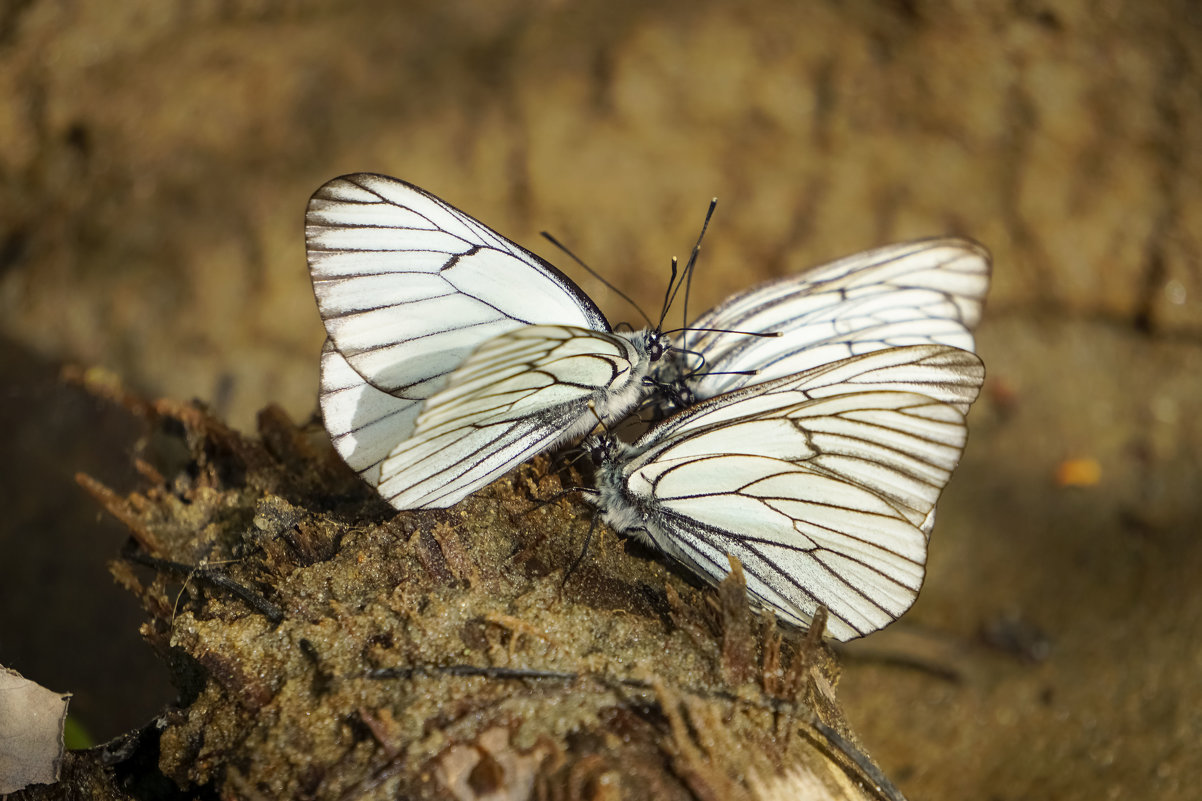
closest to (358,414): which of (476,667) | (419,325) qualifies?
(419,325)

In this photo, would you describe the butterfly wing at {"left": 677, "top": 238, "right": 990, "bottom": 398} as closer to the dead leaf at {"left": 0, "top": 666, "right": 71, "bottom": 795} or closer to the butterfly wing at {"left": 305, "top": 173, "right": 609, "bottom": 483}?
the butterfly wing at {"left": 305, "top": 173, "right": 609, "bottom": 483}

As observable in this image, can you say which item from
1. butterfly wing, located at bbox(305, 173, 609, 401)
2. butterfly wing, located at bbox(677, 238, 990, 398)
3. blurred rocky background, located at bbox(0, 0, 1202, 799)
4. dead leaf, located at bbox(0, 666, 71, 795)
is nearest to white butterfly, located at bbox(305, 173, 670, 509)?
butterfly wing, located at bbox(305, 173, 609, 401)

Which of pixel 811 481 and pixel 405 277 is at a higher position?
pixel 405 277

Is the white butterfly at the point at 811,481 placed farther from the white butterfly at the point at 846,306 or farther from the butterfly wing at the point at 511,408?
the white butterfly at the point at 846,306

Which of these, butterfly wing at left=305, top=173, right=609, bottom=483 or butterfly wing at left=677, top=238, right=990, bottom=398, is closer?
butterfly wing at left=305, top=173, right=609, bottom=483

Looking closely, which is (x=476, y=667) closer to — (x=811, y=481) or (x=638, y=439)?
(x=638, y=439)

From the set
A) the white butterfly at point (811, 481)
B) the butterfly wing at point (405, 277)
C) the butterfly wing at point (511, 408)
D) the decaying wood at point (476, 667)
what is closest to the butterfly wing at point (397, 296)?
the butterfly wing at point (405, 277)
